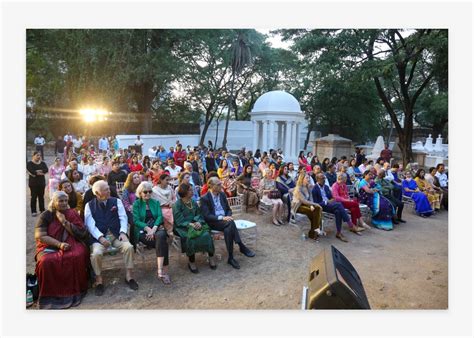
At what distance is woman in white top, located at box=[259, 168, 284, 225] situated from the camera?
6.40 m

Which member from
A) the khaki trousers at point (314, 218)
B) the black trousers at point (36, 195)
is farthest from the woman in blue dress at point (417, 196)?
the black trousers at point (36, 195)

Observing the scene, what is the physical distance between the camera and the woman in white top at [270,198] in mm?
6398

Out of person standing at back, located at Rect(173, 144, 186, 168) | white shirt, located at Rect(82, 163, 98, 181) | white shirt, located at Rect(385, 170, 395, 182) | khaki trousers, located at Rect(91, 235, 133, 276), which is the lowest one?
khaki trousers, located at Rect(91, 235, 133, 276)

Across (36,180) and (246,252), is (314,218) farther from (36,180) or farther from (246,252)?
(36,180)

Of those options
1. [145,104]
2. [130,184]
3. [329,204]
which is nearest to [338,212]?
[329,204]

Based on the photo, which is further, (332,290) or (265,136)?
(265,136)

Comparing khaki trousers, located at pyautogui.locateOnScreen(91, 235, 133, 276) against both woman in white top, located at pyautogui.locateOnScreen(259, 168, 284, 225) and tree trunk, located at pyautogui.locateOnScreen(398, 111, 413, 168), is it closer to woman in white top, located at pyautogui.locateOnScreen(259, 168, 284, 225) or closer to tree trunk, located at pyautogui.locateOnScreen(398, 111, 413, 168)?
woman in white top, located at pyautogui.locateOnScreen(259, 168, 284, 225)

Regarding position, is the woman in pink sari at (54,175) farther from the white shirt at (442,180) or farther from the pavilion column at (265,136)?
the pavilion column at (265,136)

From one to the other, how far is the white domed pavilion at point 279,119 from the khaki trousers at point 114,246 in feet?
44.6

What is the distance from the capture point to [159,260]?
3.89 metres

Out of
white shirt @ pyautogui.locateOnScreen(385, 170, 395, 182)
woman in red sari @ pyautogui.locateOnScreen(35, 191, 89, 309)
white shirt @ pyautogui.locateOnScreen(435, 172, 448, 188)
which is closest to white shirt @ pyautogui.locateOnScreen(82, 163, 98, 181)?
woman in red sari @ pyautogui.locateOnScreen(35, 191, 89, 309)

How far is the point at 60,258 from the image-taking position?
11.0 ft

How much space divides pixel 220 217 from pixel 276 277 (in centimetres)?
104

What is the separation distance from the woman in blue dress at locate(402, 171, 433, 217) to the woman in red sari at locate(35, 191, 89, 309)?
22.9 ft
